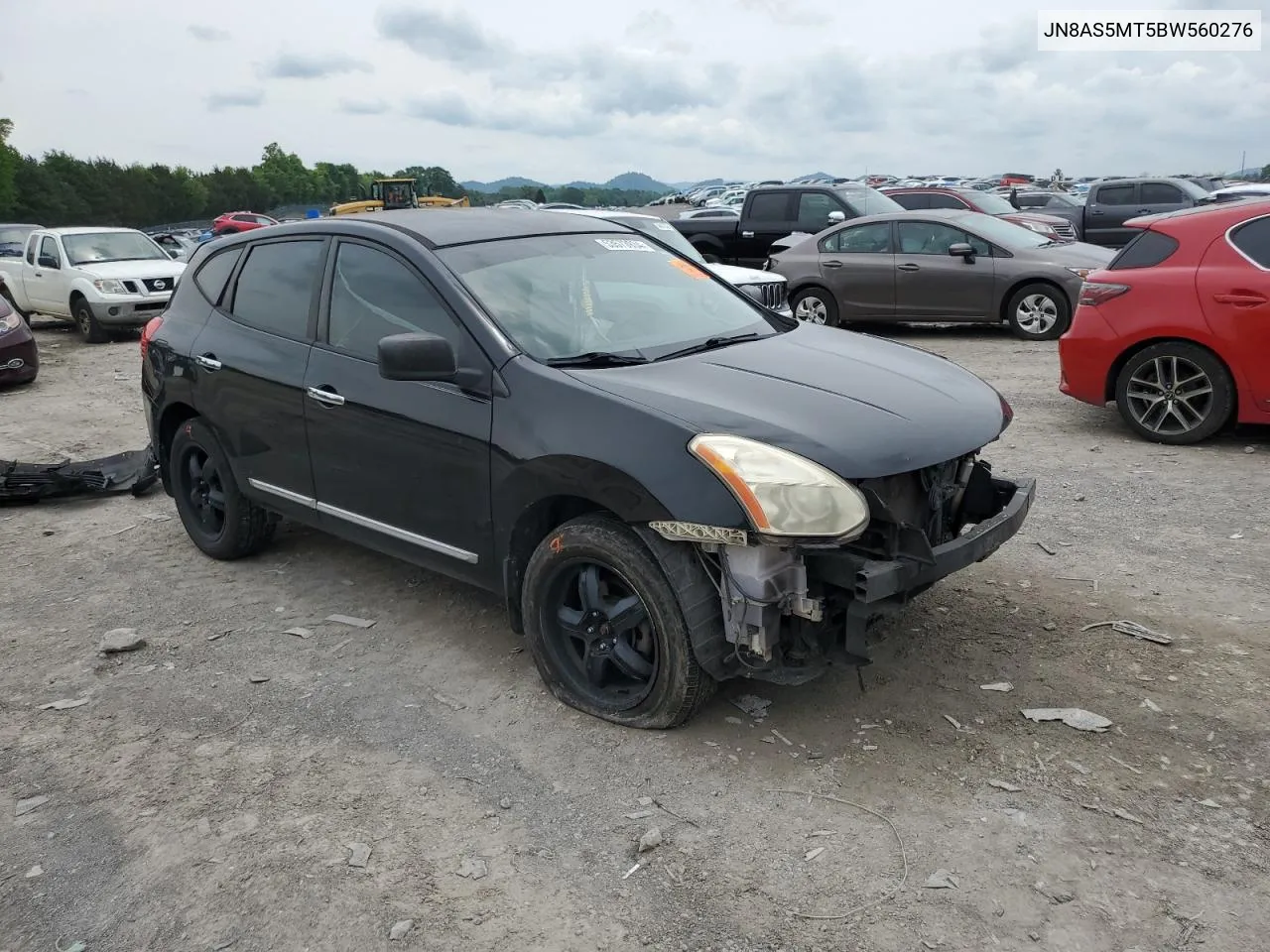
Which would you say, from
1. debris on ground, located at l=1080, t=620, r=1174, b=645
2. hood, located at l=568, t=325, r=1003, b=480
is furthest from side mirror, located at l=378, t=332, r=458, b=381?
debris on ground, located at l=1080, t=620, r=1174, b=645

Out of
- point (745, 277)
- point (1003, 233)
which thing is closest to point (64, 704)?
point (745, 277)

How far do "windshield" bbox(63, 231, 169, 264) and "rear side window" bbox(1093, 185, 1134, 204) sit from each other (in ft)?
54.5

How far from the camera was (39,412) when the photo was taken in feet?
34.5

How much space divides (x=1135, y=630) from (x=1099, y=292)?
3.70 m

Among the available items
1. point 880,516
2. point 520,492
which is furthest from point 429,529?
point 880,516

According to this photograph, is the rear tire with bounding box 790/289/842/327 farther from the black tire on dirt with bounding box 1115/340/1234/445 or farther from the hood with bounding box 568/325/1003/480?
the hood with bounding box 568/325/1003/480

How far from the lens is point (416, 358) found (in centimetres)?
383

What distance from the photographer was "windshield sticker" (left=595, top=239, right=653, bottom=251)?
15.8 feet

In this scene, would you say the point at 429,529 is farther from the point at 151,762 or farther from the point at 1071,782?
the point at 1071,782

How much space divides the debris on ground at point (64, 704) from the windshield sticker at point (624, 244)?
2.91 m

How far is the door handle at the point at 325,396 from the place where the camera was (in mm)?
4488

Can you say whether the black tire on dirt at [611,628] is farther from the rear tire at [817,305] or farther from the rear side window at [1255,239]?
the rear tire at [817,305]

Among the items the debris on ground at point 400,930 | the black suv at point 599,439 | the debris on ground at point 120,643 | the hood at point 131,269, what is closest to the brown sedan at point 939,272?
the black suv at point 599,439

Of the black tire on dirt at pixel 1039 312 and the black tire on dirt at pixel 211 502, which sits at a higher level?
the black tire on dirt at pixel 1039 312
